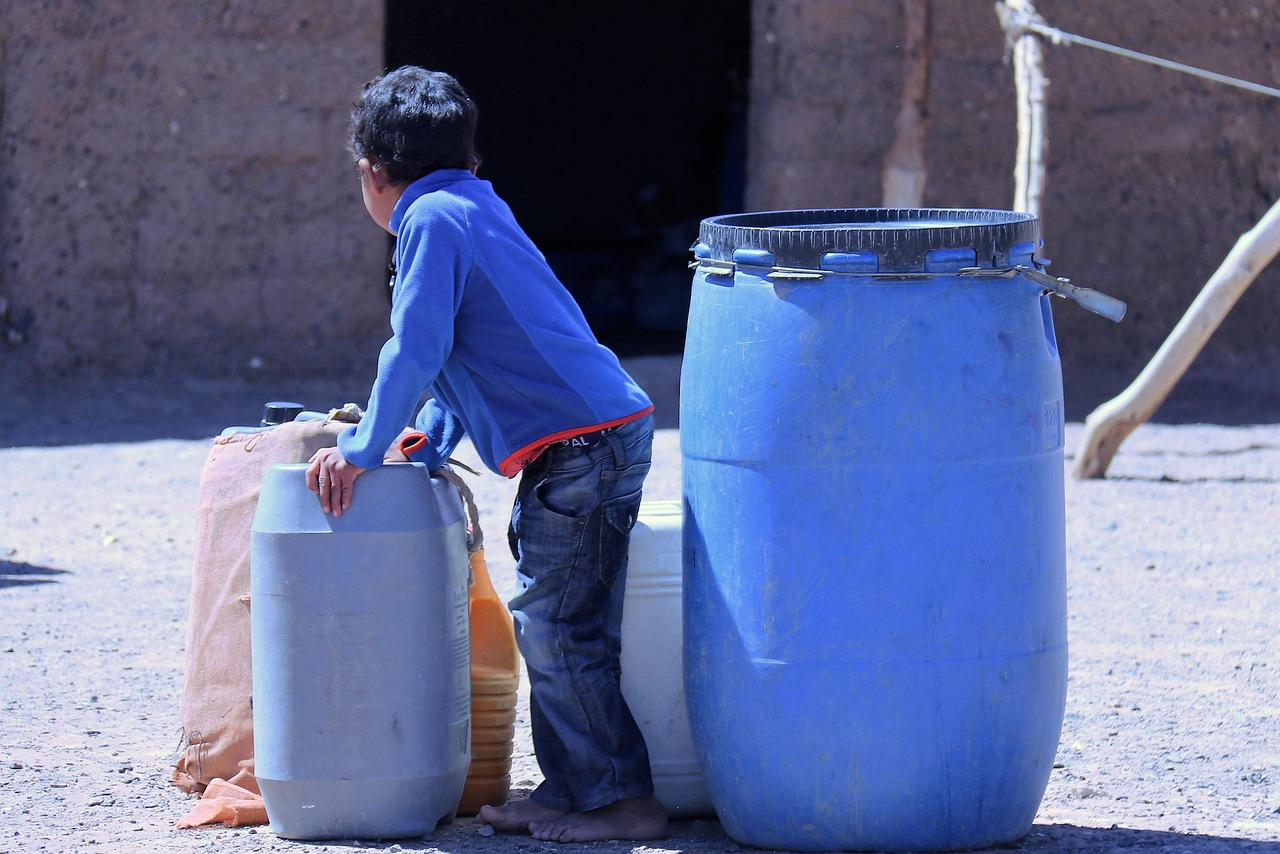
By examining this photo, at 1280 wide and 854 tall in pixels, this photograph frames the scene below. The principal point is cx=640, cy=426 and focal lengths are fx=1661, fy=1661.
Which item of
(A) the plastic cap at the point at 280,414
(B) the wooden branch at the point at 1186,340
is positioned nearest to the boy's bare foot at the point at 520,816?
(A) the plastic cap at the point at 280,414

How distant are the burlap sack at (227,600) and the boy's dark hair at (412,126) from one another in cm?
53

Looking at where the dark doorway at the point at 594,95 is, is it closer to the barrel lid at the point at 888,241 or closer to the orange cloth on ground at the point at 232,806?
the orange cloth on ground at the point at 232,806

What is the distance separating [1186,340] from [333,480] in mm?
4025

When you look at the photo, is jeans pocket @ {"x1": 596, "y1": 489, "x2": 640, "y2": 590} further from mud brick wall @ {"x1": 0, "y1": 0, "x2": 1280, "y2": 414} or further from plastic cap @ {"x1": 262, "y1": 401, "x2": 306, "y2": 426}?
mud brick wall @ {"x1": 0, "y1": 0, "x2": 1280, "y2": 414}

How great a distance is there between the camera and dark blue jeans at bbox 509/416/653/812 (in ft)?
9.22

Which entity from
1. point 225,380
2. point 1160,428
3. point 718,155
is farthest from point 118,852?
point 718,155

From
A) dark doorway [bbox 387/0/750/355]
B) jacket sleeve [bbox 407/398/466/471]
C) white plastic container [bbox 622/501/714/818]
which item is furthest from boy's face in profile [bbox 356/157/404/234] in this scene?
dark doorway [bbox 387/0/750/355]

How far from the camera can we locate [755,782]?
2.70 metres

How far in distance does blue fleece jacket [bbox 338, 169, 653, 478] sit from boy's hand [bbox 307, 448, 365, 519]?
0.9 inches

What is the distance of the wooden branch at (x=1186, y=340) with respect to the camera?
5.85 metres

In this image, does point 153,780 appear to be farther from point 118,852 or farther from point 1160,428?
point 1160,428

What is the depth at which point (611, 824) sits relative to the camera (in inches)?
113

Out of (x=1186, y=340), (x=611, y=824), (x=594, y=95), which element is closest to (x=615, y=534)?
(x=611, y=824)

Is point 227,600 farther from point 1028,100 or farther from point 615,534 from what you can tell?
point 1028,100
